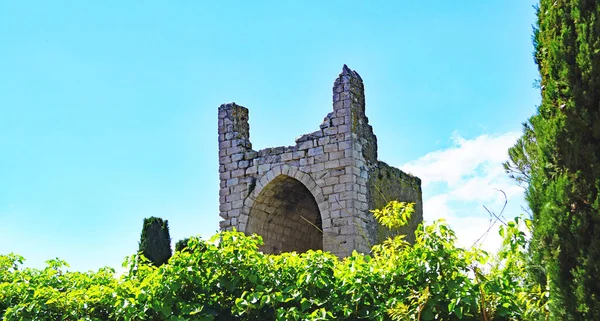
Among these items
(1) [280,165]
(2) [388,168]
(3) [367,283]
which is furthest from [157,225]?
(3) [367,283]

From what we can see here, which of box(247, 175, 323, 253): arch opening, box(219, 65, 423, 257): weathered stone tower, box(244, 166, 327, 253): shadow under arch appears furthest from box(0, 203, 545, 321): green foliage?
box(247, 175, 323, 253): arch opening

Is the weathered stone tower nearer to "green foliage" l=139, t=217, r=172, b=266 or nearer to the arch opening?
the arch opening

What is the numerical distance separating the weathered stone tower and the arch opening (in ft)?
0.07

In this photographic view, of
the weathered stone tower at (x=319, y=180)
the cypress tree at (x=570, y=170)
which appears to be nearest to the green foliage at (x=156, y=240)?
the weathered stone tower at (x=319, y=180)

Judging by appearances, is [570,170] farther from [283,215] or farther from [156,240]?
[156,240]

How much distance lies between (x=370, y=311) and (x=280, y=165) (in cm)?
837

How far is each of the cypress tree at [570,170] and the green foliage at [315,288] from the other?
1.67 feet

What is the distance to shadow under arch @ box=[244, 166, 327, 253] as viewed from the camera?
14.4 metres

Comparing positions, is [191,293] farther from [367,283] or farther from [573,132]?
[573,132]

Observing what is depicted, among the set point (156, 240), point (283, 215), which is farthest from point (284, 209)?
point (156, 240)

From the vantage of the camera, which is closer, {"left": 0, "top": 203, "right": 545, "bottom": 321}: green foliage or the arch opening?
{"left": 0, "top": 203, "right": 545, "bottom": 321}: green foliage

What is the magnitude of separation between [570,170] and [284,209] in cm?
1089

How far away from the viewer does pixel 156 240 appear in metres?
17.7

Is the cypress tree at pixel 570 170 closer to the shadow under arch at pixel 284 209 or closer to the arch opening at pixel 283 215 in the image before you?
the shadow under arch at pixel 284 209
